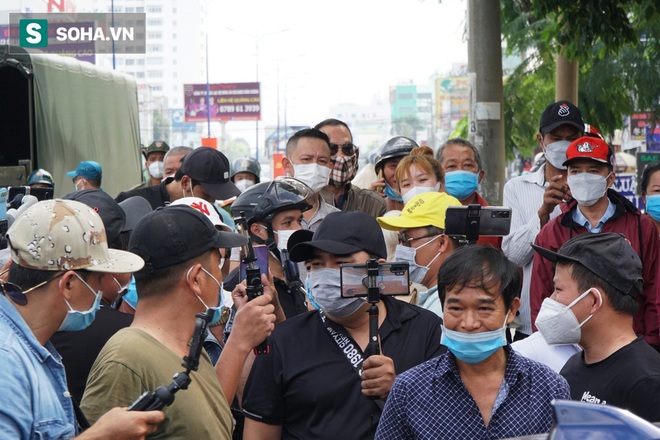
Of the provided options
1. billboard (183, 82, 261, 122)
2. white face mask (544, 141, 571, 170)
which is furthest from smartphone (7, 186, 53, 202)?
billboard (183, 82, 261, 122)

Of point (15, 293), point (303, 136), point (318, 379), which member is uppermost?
point (303, 136)

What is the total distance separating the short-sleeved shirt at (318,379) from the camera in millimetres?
4125

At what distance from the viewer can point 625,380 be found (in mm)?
3914

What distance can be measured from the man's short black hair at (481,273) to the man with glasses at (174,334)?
80 cm

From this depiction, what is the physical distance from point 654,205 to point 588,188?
1715mm

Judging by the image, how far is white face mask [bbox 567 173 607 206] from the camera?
6.09 metres

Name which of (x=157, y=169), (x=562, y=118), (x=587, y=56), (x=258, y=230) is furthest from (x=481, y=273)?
(x=157, y=169)

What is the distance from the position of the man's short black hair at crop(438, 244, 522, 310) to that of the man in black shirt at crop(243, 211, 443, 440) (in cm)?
43

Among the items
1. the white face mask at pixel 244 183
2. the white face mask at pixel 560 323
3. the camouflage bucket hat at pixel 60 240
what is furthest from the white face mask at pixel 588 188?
the white face mask at pixel 244 183

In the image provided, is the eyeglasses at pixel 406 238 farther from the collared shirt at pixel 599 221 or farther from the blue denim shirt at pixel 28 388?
the blue denim shirt at pixel 28 388

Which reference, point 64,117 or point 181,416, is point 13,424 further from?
point 64,117

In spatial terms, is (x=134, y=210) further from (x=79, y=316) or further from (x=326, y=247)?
(x=79, y=316)

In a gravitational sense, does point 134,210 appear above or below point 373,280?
above

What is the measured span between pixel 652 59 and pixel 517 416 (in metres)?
12.9
